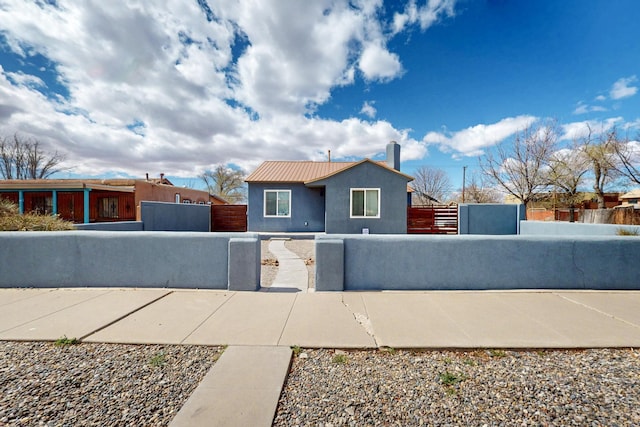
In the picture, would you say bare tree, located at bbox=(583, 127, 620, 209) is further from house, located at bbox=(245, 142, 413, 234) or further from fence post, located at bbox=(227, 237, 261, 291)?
fence post, located at bbox=(227, 237, 261, 291)

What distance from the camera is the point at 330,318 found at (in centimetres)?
402

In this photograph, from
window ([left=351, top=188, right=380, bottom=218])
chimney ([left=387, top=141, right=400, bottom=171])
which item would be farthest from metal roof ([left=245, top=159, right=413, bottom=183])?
window ([left=351, top=188, right=380, bottom=218])

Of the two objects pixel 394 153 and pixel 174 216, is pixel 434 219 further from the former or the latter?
pixel 174 216

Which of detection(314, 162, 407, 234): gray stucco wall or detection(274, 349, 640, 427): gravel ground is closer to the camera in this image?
detection(274, 349, 640, 427): gravel ground

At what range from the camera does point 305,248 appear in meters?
10.6

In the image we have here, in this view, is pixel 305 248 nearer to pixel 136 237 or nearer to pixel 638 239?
pixel 136 237

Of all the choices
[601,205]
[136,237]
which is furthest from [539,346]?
[601,205]

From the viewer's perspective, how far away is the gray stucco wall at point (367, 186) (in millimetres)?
12789

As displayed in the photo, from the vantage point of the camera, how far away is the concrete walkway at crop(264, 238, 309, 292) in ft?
18.0

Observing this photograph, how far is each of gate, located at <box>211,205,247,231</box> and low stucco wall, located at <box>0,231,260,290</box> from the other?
11.0m

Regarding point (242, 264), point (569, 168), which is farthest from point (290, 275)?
point (569, 168)

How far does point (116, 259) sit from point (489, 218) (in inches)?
648

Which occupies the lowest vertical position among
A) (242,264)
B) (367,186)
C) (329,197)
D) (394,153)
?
(242,264)

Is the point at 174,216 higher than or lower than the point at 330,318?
higher
